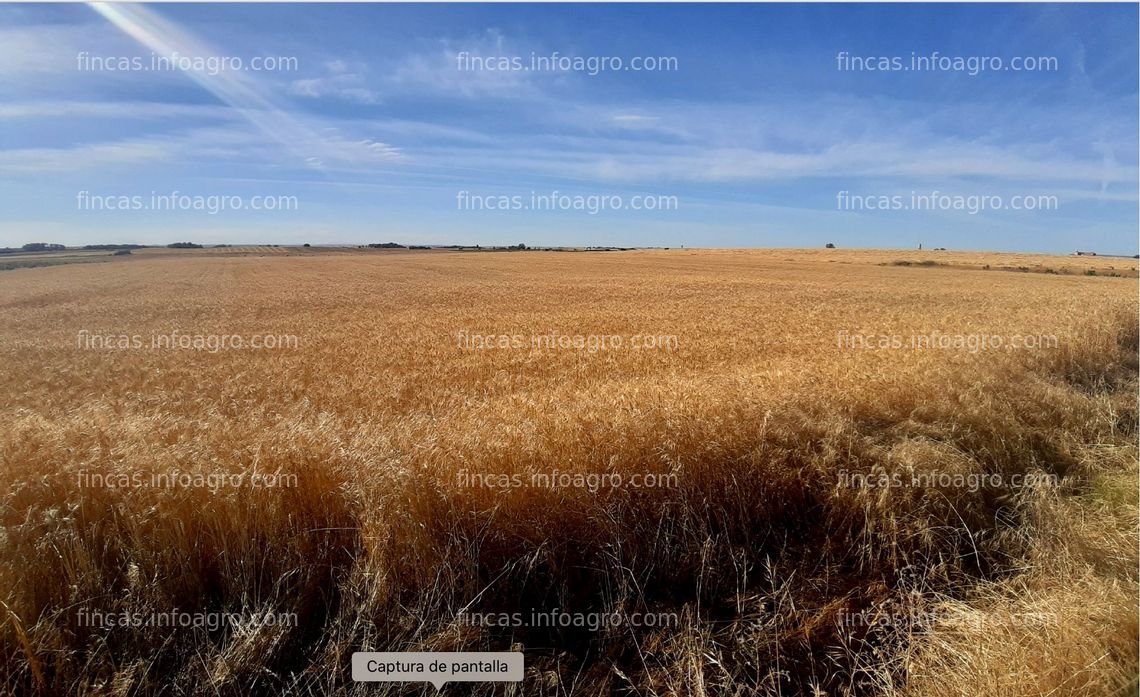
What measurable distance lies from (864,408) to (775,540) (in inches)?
88.0

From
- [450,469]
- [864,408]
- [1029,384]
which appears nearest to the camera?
[450,469]

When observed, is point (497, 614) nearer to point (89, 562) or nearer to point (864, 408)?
point (89, 562)

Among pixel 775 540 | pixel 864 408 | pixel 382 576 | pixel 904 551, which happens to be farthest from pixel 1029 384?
pixel 382 576

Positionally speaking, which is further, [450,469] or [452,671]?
[450,469]

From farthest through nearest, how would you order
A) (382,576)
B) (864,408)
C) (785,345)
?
(785,345), (864,408), (382,576)

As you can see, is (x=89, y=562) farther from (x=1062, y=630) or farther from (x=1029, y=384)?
(x=1029, y=384)

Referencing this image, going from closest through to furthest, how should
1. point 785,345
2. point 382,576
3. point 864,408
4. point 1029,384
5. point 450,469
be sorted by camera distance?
1. point 382,576
2. point 450,469
3. point 864,408
4. point 1029,384
5. point 785,345

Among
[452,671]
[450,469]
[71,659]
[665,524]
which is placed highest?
[450,469]

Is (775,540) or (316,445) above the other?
(316,445)

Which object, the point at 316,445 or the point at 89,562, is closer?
the point at 89,562

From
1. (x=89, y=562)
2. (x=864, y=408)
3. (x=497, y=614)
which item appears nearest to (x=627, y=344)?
(x=864, y=408)

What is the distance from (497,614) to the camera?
3.65m

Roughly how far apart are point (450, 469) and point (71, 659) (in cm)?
228

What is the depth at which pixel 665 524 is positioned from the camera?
13.8 ft
